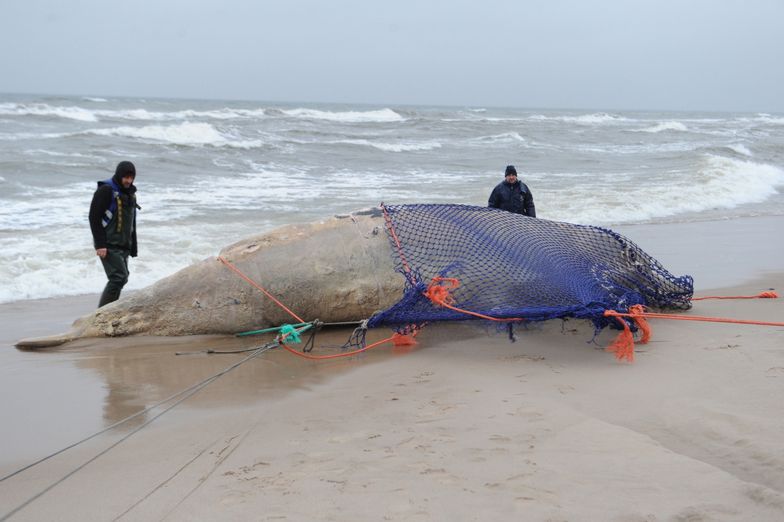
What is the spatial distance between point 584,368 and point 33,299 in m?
5.18

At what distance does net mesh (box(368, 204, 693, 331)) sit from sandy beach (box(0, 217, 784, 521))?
294 mm

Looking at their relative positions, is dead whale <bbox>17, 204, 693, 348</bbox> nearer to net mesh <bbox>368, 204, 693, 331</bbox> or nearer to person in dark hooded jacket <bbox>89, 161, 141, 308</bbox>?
net mesh <bbox>368, 204, 693, 331</bbox>

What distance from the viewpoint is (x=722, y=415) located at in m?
3.59

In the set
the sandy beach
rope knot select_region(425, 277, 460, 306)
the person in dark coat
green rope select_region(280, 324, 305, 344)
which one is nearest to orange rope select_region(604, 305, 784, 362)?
the sandy beach

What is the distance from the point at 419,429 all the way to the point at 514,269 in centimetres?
214

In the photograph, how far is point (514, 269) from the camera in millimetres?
5457

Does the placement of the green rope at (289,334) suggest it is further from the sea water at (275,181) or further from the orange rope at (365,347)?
the sea water at (275,181)

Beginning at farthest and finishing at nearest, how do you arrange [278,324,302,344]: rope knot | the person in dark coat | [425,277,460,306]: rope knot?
the person in dark coat, [278,324,302,344]: rope knot, [425,277,460,306]: rope knot

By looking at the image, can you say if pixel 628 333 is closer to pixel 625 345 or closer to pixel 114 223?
pixel 625 345

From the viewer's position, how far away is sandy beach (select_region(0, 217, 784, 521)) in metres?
2.87

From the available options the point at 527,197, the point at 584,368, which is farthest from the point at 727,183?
the point at 584,368

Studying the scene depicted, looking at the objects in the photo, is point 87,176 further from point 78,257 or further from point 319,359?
point 319,359

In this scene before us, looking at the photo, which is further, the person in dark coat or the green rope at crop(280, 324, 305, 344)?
the person in dark coat

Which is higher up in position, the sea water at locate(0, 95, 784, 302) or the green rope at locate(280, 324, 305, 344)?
the sea water at locate(0, 95, 784, 302)
